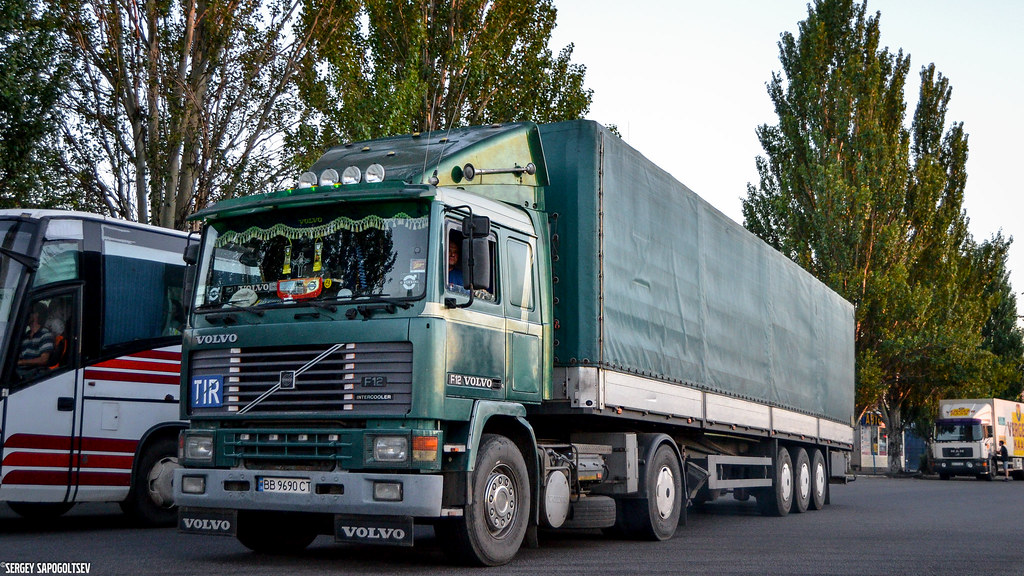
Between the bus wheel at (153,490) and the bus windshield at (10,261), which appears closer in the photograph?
the bus windshield at (10,261)

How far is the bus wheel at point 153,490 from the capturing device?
1187cm

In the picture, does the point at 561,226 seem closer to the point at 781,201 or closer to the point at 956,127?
the point at 781,201

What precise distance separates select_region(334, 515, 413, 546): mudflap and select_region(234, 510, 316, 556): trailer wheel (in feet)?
4.10

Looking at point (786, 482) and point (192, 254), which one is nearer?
point (192, 254)

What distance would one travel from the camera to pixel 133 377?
11.8m

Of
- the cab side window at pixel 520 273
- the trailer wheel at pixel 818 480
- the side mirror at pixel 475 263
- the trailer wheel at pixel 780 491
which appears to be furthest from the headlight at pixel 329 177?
the trailer wheel at pixel 818 480

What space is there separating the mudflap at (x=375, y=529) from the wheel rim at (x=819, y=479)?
1190 cm

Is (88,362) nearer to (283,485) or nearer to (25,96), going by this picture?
(283,485)

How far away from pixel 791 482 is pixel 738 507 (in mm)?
2467

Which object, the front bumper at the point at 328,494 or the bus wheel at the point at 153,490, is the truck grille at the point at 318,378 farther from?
the bus wheel at the point at 153,490

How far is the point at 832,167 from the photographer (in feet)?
117

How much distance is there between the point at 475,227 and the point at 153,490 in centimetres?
591

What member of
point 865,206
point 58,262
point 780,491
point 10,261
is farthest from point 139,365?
point 865,206

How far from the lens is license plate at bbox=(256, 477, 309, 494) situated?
8.09 m
